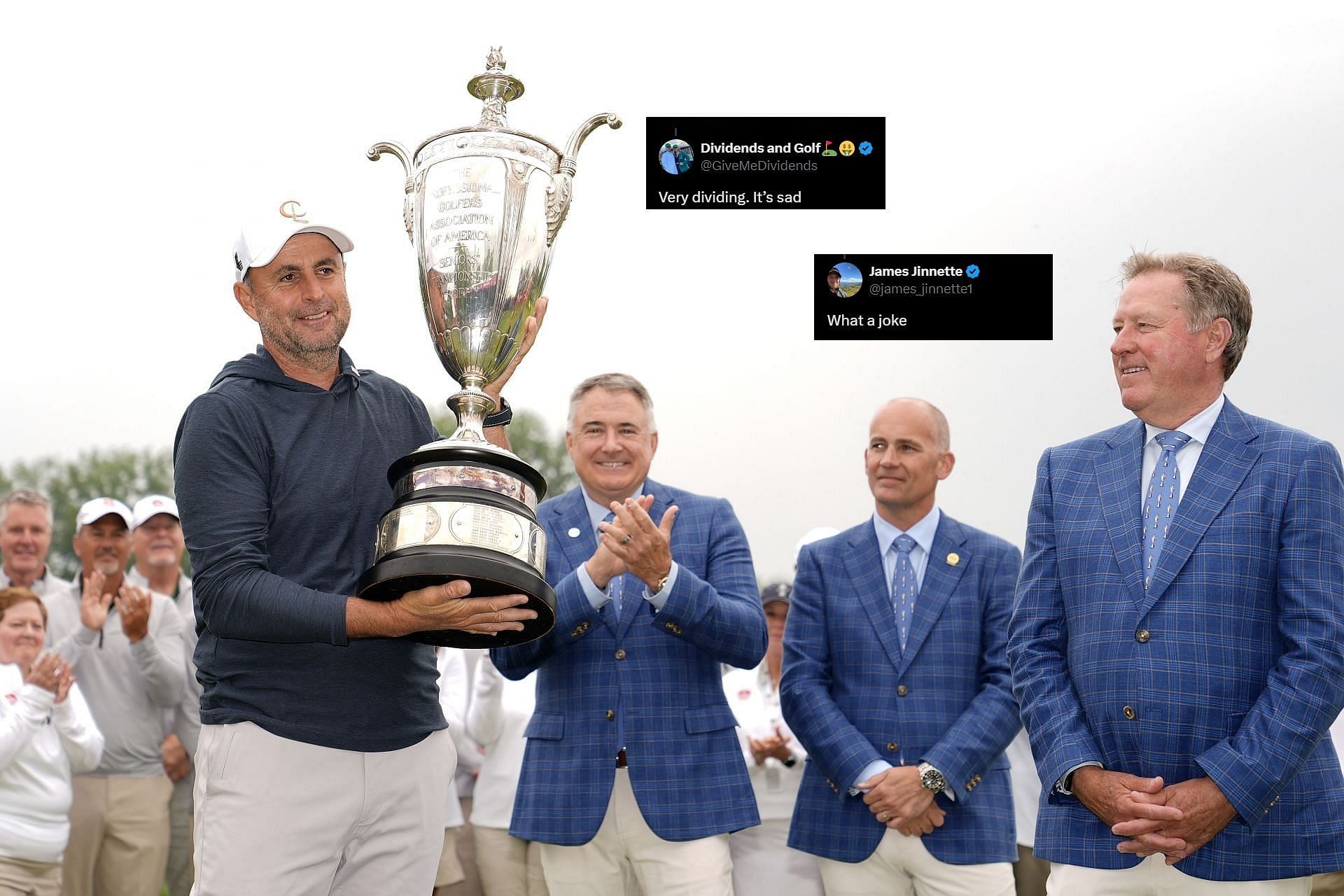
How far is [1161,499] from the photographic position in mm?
3088

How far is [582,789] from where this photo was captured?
3.57 metres

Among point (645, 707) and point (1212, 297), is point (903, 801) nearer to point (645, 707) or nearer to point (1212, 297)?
point (645, 707)

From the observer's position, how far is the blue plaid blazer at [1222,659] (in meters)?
2.79

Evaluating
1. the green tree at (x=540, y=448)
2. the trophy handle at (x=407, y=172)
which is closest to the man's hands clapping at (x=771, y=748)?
the trophy handle at (x=407, y=172)

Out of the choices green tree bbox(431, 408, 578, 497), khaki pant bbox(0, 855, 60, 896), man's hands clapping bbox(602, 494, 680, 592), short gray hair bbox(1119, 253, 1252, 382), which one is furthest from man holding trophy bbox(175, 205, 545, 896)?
green tree bbox(431, 408, 578, 497)

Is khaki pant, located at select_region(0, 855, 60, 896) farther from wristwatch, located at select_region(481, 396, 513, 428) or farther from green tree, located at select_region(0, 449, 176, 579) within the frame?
green tree, located at select_region(0, 449, 176, 579)

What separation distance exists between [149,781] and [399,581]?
3.84m

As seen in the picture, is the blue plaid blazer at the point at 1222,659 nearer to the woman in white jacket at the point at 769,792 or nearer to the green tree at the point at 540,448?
the woman in white jacket at the point at 769,792

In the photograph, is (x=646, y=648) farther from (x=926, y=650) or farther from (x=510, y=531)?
(x=510, y=531)

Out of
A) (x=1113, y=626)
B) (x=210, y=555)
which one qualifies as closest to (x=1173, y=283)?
(x=1113, y=626)

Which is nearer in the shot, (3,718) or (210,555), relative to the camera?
(210,555)

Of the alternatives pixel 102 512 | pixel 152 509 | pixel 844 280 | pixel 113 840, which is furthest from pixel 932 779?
pixel 102 512

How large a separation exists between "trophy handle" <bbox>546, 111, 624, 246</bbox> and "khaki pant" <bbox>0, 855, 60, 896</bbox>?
3.61m

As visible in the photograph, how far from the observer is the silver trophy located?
2453mm
